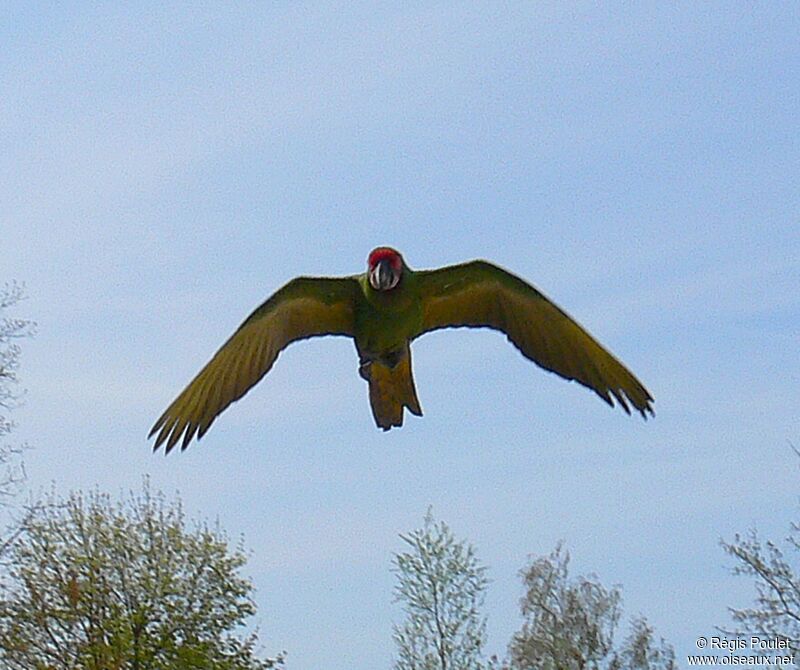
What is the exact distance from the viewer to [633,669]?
1188 inches

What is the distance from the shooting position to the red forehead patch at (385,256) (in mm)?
7609

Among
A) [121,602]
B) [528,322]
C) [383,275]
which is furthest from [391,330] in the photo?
[121,602]

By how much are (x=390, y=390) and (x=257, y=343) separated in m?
1.22

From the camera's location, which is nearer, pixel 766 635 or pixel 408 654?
pixel 766 635

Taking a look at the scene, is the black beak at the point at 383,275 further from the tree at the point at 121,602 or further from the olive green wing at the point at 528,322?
the tree at the point at 121,602

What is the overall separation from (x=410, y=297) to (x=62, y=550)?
68.5 ft

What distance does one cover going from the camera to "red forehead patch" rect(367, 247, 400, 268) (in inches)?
300

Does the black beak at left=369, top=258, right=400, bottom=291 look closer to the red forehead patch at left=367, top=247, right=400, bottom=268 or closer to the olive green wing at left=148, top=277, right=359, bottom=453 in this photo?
the red forehead patch at left=367, top=247, right=400, bottom=268

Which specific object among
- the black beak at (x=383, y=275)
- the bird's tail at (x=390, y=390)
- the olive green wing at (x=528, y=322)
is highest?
the olive green wing at (x=528, y=322)

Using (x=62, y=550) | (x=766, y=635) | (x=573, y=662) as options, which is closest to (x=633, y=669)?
(x=573, y=662)

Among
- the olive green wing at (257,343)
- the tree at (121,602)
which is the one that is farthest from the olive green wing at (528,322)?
the tree at (121,602)

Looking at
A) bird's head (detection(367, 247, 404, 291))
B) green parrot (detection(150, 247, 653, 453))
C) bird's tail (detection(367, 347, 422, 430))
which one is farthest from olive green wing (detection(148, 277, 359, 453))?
bird's head (detection(367, 247, 404, 291))

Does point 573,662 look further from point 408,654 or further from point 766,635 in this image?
point 766,635

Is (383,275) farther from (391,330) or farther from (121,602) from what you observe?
(121,602)
